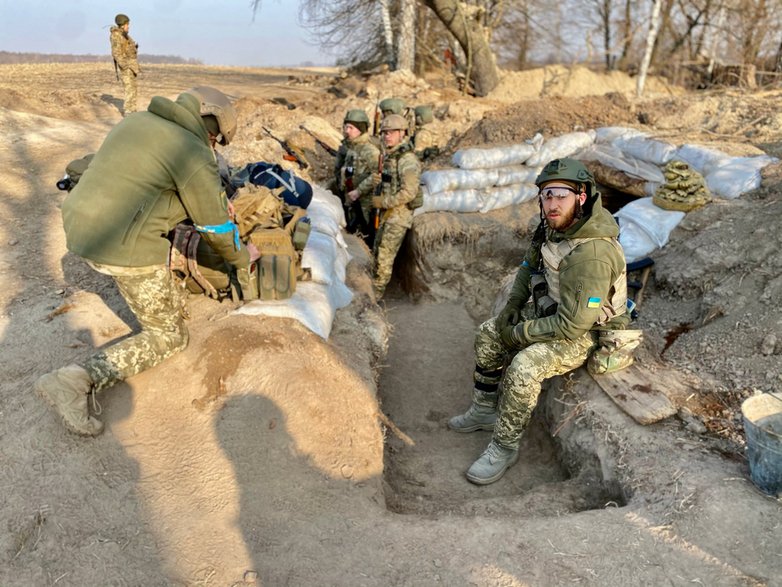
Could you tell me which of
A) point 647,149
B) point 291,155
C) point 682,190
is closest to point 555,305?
point 682,190

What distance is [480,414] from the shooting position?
393cm

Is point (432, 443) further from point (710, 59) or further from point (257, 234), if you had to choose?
point (710, 59)

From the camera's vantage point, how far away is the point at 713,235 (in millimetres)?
5074

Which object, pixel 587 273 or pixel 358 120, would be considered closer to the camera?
pixel 587 273

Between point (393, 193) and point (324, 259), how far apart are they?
64.9 inches

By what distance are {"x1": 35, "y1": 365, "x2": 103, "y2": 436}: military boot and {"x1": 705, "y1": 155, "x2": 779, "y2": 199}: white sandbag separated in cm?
608

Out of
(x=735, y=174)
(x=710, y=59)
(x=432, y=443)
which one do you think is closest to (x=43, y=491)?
(x=432, y=443)

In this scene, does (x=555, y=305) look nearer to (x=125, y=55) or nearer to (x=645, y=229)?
(x=645, y=229)

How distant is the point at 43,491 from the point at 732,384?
410 cm

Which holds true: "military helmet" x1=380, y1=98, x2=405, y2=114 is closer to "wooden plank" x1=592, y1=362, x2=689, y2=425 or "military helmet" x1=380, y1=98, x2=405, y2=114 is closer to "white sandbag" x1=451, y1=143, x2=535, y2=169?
"white sandbag" x1=451, y1=143, x2=535, y2=169

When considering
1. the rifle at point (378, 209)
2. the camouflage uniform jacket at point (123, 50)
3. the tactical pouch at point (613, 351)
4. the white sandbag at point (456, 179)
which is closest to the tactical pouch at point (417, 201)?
the rifle at point (378, 209)

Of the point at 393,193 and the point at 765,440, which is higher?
the point at 393,193

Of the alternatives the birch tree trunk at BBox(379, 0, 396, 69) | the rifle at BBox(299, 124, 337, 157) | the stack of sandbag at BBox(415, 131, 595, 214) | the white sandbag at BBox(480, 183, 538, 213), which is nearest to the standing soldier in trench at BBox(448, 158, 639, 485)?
the stack of sandbag at BBox(415, 131, 595, 214)

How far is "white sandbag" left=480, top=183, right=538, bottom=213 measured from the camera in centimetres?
684
